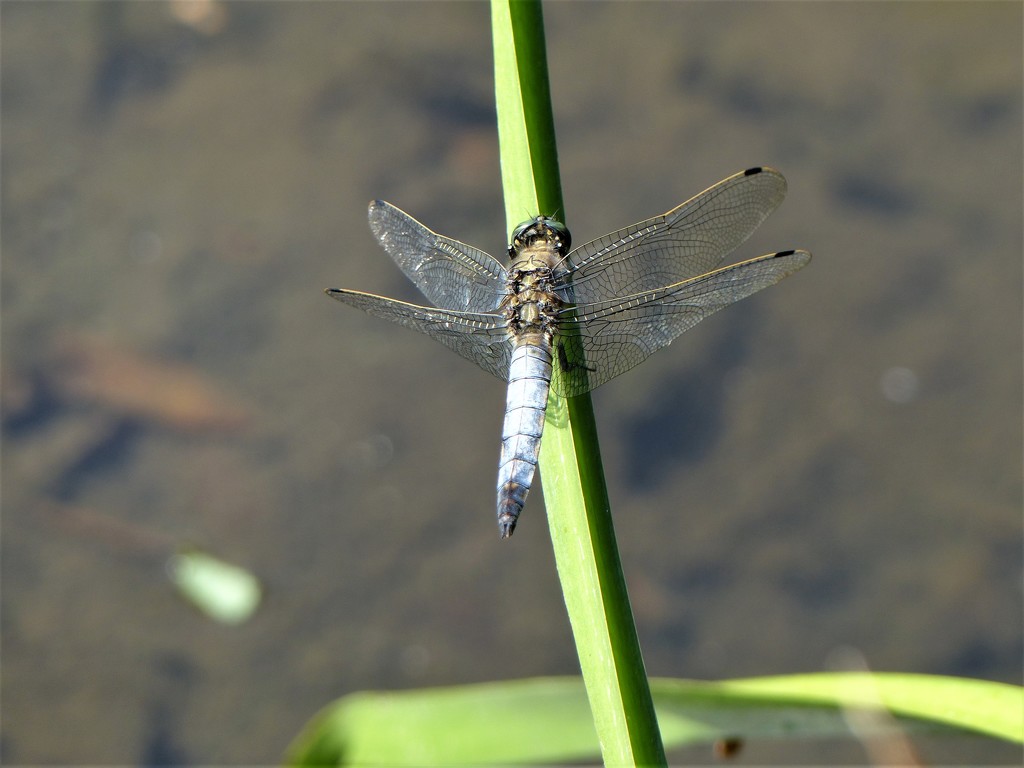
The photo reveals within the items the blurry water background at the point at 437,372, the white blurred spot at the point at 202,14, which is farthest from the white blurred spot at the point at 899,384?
the white blurred spot at the point at 202,14

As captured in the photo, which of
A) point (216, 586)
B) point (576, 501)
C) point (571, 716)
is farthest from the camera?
point (216, 586)

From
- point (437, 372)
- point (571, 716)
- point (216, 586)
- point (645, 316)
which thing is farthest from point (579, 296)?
point (216, 586)

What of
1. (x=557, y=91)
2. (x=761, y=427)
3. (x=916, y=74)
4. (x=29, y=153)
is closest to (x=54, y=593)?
(x=29, y=153)

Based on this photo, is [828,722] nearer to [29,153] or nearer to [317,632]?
[317,632]

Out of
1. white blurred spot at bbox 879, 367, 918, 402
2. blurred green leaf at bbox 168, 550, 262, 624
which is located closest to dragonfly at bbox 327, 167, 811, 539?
blurred green leaf at bbox 168, 550, 262, 624

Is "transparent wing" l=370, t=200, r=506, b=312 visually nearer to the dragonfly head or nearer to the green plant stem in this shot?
the dragonfly head

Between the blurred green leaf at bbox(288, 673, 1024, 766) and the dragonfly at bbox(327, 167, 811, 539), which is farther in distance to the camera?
A: the dragonfly at bbox(327, 167, 811, 539)

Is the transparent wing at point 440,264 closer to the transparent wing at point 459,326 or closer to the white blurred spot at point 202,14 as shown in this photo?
the transparent wing at point 459,326

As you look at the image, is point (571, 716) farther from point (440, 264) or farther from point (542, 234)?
point (440, 264)
